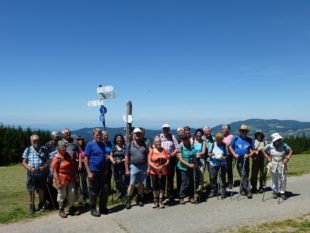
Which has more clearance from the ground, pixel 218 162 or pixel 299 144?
pixel 218 162

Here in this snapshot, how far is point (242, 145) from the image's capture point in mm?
10328

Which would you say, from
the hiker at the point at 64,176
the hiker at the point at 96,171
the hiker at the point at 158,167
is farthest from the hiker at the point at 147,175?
the hiker at the point at 64,176

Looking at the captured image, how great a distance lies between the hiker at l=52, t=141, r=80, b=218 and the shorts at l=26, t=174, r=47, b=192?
1.98 ft

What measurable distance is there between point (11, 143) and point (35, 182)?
2205 cm

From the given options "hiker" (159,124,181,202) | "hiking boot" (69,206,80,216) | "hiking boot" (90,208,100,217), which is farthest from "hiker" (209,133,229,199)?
"hiking boot" (69,206,80,216)

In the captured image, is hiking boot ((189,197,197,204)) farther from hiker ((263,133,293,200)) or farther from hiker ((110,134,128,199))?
hiker ((263,133,293,200))

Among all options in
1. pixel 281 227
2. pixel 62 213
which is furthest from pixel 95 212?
pixel 281 227

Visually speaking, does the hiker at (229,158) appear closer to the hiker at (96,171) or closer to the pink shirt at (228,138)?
the pink shirt at (228,138)

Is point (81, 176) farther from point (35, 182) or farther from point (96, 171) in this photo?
point (96, 171)

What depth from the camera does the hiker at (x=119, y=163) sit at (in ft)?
33.1

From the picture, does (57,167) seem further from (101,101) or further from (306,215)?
(306,215)

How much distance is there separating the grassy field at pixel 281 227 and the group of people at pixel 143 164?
82.6 inches

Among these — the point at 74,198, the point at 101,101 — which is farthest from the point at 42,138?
the point at 74,198

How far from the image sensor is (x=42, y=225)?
812cm
